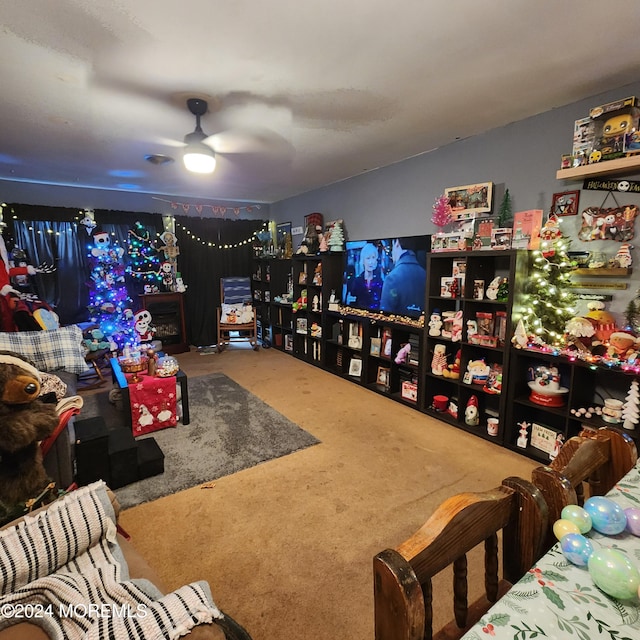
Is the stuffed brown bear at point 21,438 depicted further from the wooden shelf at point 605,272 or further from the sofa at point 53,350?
the wooden shelf at point 605,272

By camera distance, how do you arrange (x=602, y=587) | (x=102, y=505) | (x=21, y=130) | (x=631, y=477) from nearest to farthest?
(x=602, y=587) → (x=631, y=477) → (x=102, y=505) → (x=21, y=130)

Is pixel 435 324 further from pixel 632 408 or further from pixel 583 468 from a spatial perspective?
pixel 583 468

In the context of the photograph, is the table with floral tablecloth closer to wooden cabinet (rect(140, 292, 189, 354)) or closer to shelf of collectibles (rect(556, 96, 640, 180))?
shelf of collectibles (rect(556, 96, 640, 180))

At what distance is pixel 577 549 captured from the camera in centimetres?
75

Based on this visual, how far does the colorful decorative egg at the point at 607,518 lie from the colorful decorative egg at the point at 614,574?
13 cm

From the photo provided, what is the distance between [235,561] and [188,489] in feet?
2.23

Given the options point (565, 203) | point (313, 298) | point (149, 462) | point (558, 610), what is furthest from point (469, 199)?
point (149, 462)

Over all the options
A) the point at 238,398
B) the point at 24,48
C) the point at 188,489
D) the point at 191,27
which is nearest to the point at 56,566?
the point at 188,489

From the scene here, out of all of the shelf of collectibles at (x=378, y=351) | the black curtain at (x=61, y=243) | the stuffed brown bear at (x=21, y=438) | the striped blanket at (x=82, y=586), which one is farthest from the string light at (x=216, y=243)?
the striped blanket at (x=82, y=586)

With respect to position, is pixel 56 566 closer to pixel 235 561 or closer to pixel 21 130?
pixel 235 561

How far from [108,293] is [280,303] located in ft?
7.69

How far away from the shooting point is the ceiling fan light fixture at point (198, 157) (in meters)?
2.53

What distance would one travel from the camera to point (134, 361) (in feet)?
10.2

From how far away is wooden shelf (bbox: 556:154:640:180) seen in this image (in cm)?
208
